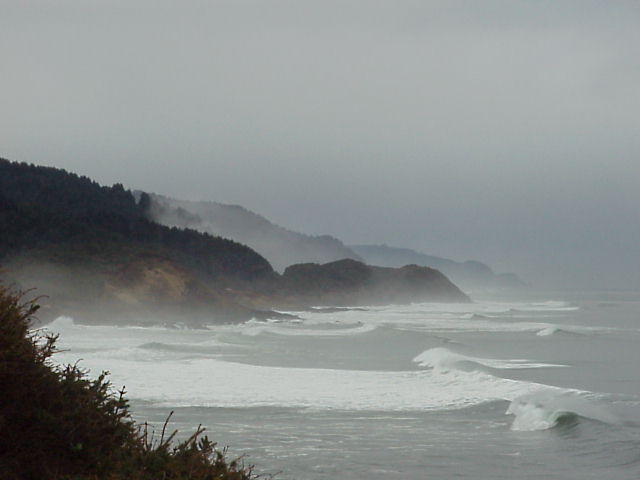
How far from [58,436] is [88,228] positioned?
70.0 metres

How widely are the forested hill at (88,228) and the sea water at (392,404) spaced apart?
94.4 ft

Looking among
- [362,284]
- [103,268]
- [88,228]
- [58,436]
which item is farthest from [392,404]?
[362,284]

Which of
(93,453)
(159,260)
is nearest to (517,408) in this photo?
(93,453)

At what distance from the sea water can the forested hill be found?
28771 millimetres

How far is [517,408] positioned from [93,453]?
14327 millimetres

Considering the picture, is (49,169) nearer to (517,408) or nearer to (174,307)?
(174,307)

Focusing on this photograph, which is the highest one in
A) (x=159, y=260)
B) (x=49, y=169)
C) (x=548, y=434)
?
(x=49, y=169)

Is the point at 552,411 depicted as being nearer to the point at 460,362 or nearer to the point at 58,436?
the point at 460,362

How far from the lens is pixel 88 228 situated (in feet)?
243

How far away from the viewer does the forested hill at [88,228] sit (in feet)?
224

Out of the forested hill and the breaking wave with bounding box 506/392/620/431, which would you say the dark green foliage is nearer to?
the breaking wave with bounding box 506/392/620/431

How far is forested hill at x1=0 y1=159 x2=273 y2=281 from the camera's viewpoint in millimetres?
68312

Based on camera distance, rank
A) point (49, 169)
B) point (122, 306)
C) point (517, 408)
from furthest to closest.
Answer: point (49, 169), point (122, 306), point (517, 408)

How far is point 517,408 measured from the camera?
1912 cm
